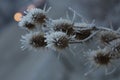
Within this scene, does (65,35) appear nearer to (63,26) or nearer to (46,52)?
(63,26)

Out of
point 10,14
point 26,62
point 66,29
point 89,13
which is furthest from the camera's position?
point 10,14

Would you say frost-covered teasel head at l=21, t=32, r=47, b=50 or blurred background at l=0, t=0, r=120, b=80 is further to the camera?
blurred background at l=0, t=0, r=120, b=80

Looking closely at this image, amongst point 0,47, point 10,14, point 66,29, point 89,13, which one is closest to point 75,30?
point 66,29

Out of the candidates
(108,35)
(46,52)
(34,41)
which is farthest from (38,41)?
(46,52)

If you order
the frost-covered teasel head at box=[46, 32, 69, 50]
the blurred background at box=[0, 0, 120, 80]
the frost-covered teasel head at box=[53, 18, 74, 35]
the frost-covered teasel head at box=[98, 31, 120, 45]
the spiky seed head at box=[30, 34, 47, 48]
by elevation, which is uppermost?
the blurred background at box=[0, 0, 120, 80]

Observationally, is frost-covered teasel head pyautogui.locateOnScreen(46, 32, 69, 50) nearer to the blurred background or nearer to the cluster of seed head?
the cluster of seed head

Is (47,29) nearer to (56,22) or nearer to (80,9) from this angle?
(56,22)

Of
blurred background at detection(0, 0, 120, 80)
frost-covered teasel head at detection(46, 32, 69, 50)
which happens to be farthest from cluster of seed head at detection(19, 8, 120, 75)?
blurred background at detection(0, 0, 120, 80)
